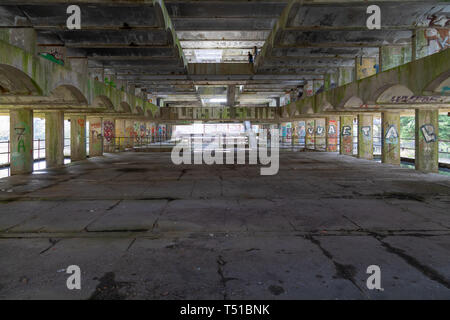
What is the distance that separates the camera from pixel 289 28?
496 inches

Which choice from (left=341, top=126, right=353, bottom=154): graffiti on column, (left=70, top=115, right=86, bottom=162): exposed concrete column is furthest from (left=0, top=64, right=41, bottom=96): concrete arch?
(left=341, top=126, right=353, bottom=154): graffiti on column

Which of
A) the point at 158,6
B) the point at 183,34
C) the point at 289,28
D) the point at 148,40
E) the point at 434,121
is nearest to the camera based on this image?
the point at 158,6

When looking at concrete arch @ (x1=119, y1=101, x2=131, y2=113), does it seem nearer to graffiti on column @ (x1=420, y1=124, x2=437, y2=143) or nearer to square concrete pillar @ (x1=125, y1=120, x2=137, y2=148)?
square concrete pillar @ (x1=125, y1=120, x2=137, y2=148)

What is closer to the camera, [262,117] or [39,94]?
[39,94]

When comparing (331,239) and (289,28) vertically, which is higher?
(289,28)

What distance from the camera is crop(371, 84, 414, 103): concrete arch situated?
14039 mm

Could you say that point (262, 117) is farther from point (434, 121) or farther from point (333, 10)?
point (333, 10)

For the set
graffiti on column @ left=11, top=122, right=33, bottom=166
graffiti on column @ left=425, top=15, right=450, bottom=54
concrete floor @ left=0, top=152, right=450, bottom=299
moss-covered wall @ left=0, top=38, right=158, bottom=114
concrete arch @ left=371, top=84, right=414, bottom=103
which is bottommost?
concrete floor @ left=0, top=152, right=450, bottom=299

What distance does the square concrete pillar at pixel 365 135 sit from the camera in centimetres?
2144

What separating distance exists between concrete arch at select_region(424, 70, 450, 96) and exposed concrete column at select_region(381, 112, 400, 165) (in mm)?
7217
